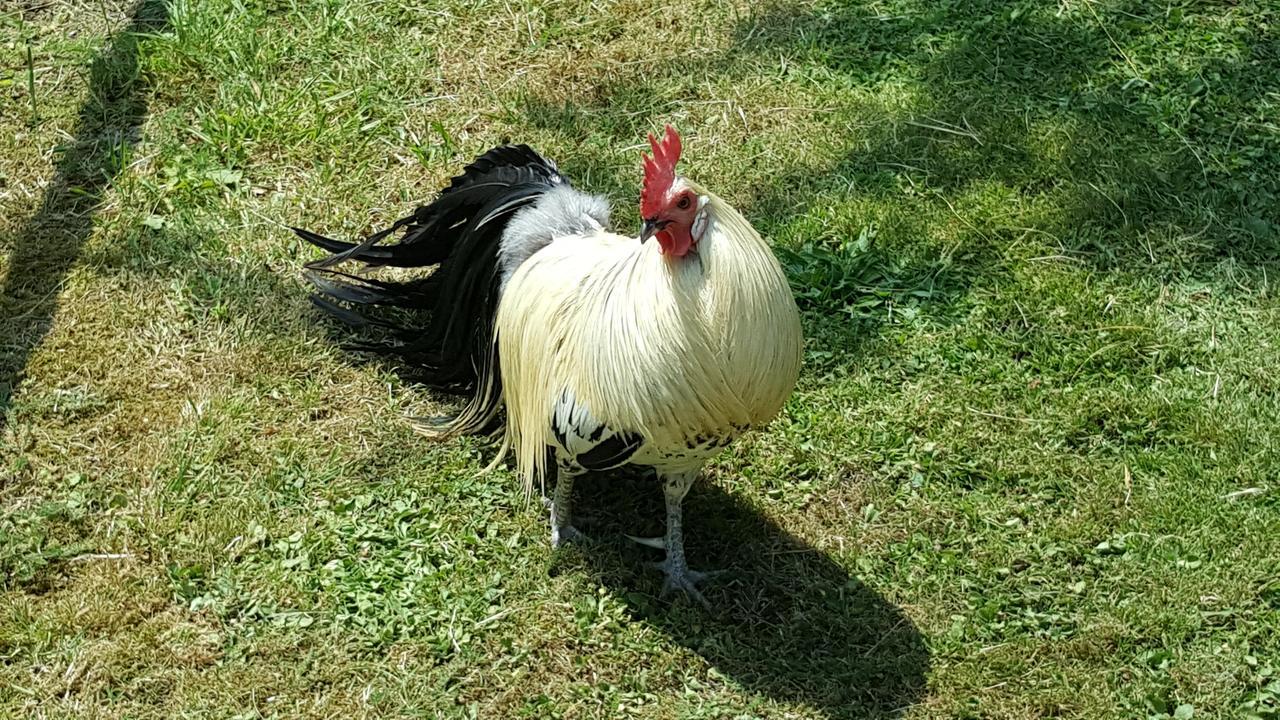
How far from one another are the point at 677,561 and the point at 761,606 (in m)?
0.33

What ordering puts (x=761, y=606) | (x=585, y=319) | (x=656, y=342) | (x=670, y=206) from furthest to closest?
1. (x=761, y=606)
2. (x=585, y=319)
3. (x=656, y=342)
4. (x=670, y=206)

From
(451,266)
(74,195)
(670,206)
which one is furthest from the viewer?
(74,195)

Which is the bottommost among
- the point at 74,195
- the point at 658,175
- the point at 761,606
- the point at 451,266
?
the point at 761,606

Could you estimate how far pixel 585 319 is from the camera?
4.03m

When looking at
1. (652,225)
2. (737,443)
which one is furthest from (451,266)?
(652,225)

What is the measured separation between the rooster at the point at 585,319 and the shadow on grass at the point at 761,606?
0.12 m

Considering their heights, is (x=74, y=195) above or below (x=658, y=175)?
below

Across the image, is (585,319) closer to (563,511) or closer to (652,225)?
(652,225)

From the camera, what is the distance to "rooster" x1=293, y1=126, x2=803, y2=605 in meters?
3.64

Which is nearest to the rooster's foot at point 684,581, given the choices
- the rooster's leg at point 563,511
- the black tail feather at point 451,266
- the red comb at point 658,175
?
the rooster's leg at point 563,511

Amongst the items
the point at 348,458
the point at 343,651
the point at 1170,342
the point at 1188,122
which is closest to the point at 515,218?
the point at 348,458

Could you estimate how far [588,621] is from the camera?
4395 millimetres

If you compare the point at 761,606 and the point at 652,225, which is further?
the point at 761,606

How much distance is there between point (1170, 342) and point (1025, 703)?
6.09ft
